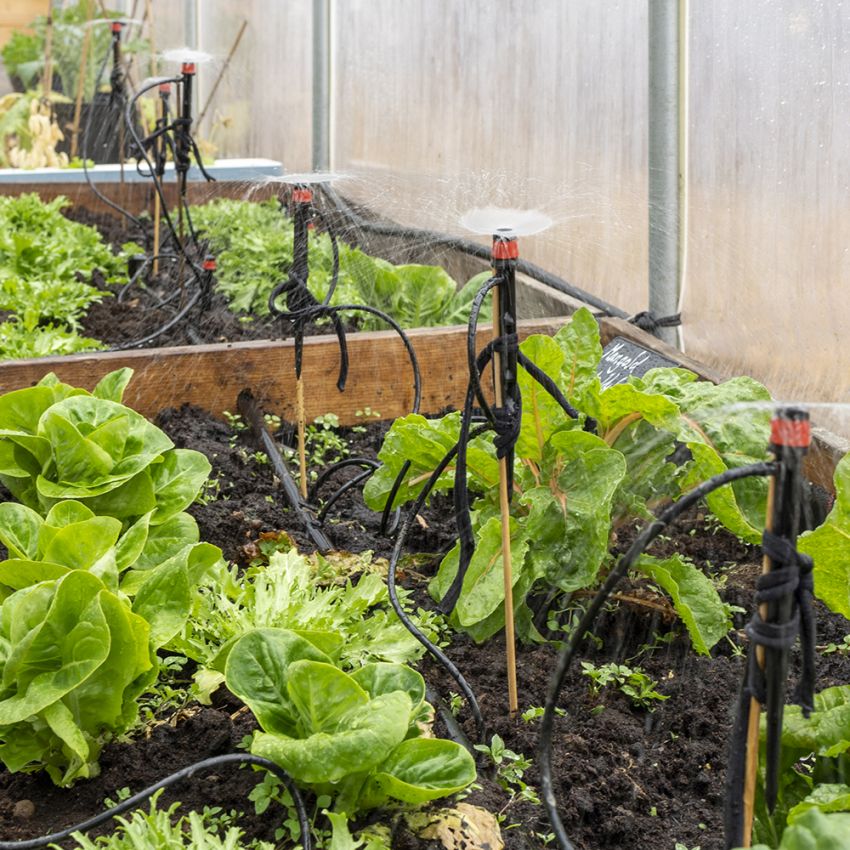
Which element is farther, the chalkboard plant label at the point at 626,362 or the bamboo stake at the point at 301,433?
the chalkboard plant label at the point at 626,362

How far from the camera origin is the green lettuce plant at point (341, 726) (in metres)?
1.42

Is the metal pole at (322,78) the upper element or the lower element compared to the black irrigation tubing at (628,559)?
upper

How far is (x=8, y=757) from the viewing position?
158cm

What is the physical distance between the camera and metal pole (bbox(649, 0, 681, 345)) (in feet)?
10.3

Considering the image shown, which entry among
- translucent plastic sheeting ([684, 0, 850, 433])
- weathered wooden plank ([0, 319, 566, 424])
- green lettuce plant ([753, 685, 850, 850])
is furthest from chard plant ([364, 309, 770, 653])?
weathered wooden plank ([0, 319, 566, 424])

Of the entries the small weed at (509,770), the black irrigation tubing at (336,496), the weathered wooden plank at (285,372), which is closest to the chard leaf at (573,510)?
the small weed at (509,770)

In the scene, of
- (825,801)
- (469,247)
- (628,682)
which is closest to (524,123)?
(469,247)

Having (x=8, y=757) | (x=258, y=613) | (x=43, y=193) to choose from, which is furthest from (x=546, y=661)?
(x=43, y=193)

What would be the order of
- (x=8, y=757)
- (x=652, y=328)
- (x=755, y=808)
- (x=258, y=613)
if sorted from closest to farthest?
(x=755, y=808) < (x=8, y=757) < (x=258, y=613) < (x=652, y=328)

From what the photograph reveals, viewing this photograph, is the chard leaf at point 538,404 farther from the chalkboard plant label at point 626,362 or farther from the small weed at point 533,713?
the chalkboard plant label at point 626,362

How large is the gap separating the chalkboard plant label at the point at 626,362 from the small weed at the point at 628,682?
3.09ft

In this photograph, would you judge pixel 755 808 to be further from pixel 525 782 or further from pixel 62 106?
pixel 62 106

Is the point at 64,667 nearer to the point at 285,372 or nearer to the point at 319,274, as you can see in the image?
the point at 285,372

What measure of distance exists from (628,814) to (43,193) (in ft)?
17.9
